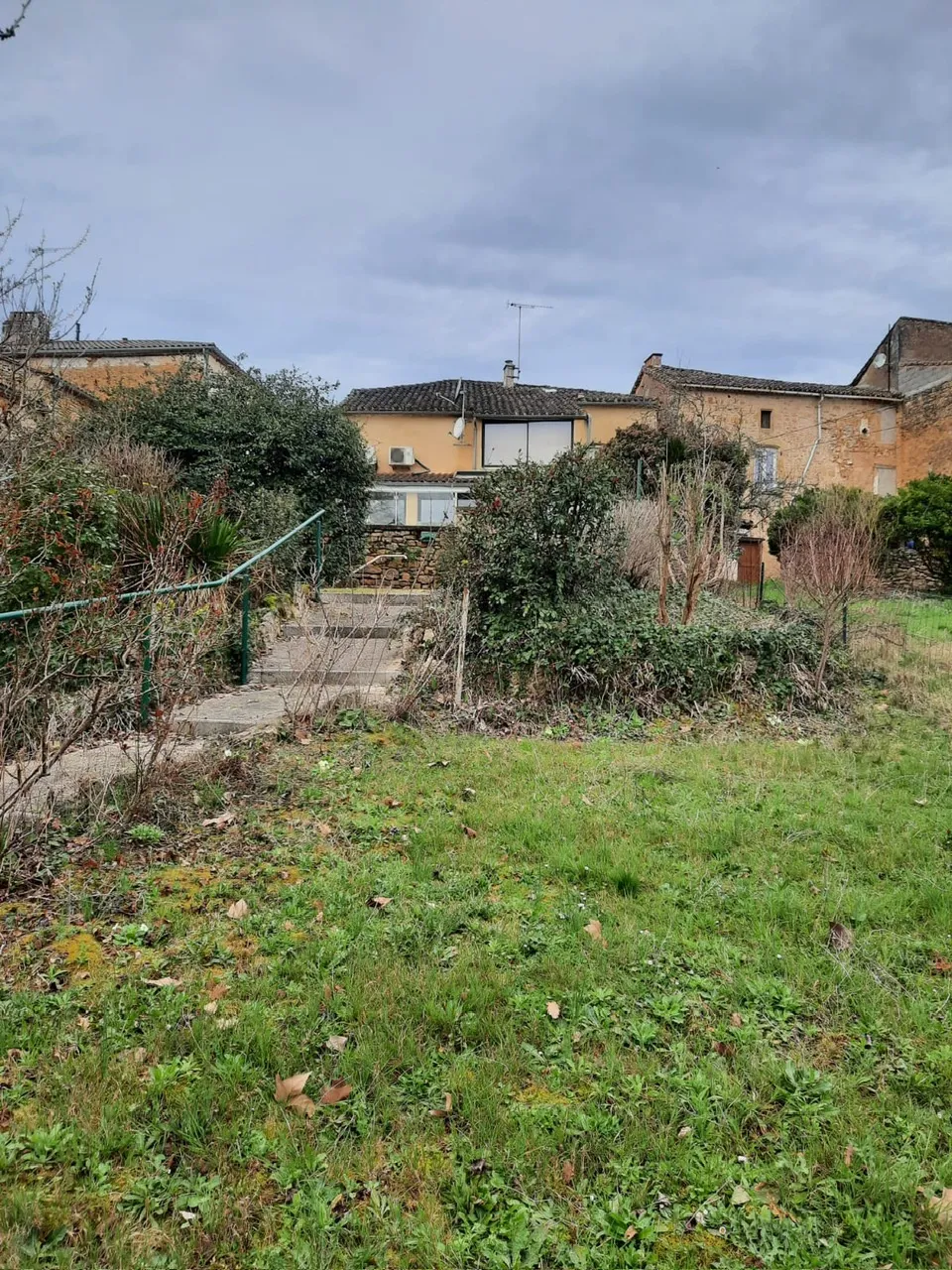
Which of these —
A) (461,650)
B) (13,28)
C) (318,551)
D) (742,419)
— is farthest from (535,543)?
(742,419)

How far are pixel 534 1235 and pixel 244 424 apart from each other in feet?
40.2

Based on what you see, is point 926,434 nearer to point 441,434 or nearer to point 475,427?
point 475,427

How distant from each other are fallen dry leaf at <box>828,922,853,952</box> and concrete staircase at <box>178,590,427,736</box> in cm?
369

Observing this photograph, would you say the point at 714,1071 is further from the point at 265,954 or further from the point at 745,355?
the point at 745,355

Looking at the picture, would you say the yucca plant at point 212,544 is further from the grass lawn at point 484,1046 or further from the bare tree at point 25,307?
the grass lawn at point 484,1046

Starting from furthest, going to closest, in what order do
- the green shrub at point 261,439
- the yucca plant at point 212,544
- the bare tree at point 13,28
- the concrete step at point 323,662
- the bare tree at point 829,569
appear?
the green shrub at point 261,439 → the bare tree at point 829,569 → the yucca plant at point 212,544 → the concrete step at point 323,662 → the bare tree at point 13,28

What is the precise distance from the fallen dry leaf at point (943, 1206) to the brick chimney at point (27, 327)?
7793 millimetres

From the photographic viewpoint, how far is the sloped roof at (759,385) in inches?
1155

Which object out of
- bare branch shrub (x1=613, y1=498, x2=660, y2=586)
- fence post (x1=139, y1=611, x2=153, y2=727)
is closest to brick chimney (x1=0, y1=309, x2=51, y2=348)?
fence post (x1=139, y1=611, x2=153, y2=727)

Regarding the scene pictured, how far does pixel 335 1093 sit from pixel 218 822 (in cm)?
220

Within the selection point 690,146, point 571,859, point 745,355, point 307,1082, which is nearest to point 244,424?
point 690,146

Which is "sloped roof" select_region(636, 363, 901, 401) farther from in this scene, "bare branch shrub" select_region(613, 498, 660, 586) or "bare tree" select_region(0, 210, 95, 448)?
"bare tree" select_region(0, 210, 95, 448)

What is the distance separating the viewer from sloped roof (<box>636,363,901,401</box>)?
29344 mm

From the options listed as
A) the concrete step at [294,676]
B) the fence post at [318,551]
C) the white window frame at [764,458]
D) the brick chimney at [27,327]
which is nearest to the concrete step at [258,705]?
the concrete step at [294,676]
